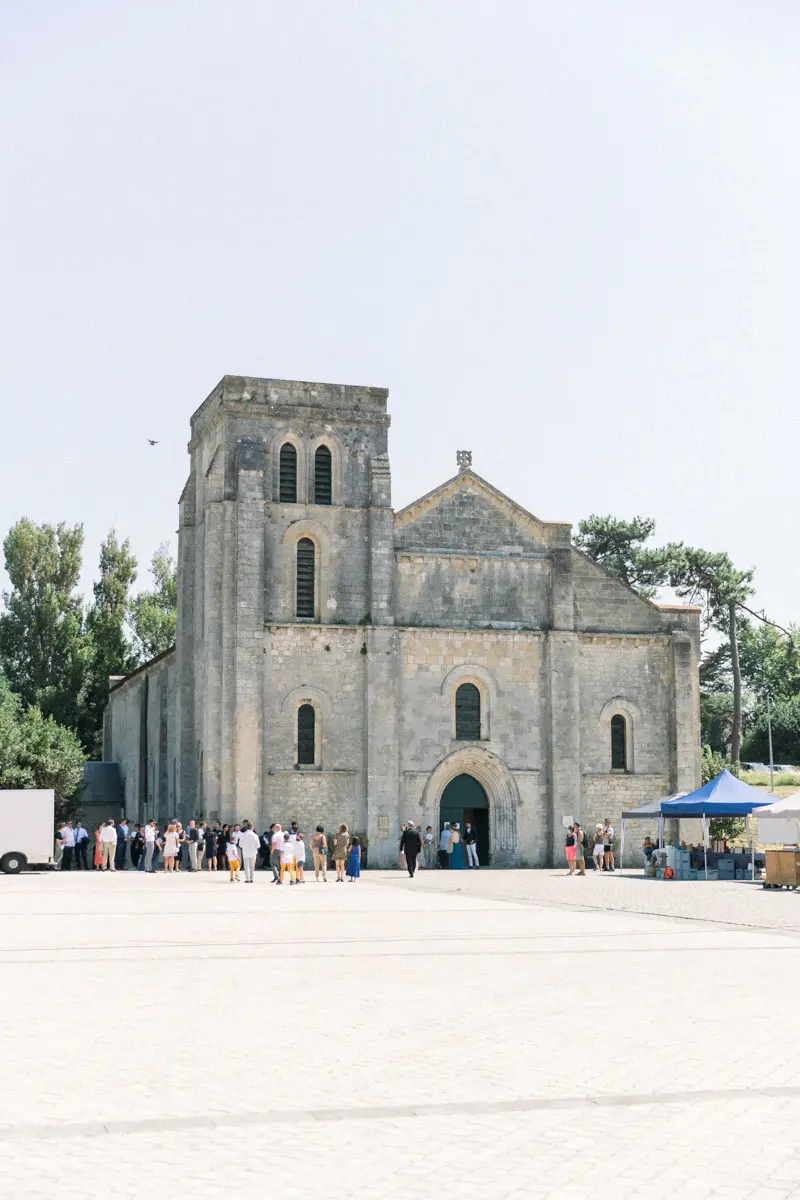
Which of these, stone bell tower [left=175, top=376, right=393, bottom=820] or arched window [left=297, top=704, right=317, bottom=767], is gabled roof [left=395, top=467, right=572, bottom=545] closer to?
stone bell tower [left=175, top=376, right=393, bottom=820]

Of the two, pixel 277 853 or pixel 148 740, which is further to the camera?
pixel 148 740

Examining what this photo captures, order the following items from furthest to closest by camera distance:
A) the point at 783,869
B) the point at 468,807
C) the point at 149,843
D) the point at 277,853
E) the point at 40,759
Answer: the point at 40,759 → the point at 468,807 → the point at 149,843 → the point at 277,853 → the point at 783,869

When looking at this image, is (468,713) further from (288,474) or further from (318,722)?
(288,474)

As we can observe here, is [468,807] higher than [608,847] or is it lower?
higher

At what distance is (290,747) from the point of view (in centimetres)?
4362

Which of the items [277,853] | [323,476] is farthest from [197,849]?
[323,476]

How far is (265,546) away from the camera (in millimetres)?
44031

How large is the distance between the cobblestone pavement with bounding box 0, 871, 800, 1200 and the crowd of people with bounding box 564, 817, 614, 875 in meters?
19.7

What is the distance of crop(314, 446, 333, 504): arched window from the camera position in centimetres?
4503

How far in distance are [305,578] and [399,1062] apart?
114 feet

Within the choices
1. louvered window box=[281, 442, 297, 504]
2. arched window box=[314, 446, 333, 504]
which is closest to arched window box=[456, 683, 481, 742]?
arched window box=[314, 446, 333, 504]

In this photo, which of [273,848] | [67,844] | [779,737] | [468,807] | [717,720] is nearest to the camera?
[273,848]

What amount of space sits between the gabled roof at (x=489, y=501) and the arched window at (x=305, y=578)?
9.58ft

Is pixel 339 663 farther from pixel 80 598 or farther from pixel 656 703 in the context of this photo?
pixel 80 598
